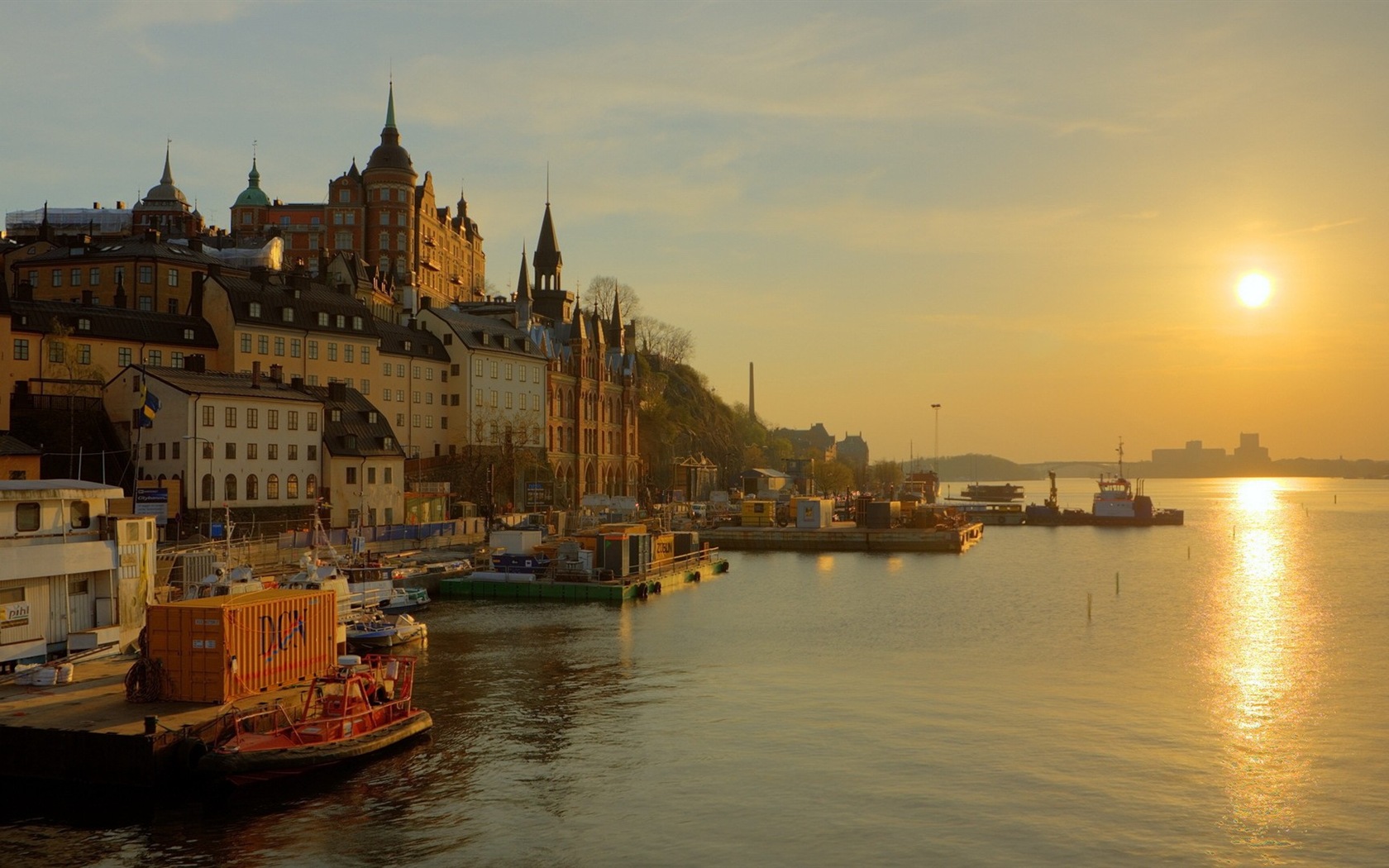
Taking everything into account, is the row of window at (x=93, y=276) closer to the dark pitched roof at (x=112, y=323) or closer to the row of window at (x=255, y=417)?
the dark pitched roof at (x=112, y=323)

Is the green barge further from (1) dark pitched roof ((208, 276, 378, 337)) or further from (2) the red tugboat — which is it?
(2) the red tugboat

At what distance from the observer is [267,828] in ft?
106

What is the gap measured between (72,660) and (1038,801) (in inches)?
1307

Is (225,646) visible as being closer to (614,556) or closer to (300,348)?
(614,556)

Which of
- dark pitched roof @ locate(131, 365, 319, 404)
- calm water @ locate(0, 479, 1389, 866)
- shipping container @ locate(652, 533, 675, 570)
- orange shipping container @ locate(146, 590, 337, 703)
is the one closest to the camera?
calm water @ locate(0, 479, 1389, 866)

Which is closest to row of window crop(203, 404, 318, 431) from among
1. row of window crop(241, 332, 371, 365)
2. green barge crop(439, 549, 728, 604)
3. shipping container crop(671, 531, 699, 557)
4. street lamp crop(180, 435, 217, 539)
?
street lamp crop(180, 435, 217, 539)

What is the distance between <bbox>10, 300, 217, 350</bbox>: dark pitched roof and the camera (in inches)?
3487

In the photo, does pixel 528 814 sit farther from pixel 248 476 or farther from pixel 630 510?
pixel 630 510

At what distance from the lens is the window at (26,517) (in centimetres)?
4431

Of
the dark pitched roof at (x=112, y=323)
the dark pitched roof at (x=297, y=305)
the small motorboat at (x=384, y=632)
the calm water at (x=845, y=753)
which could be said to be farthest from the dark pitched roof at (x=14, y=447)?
the small motorboat at (x=384, y=632)

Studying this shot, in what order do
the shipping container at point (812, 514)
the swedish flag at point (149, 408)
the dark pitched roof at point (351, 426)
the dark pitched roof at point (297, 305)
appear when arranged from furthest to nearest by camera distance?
A: 1. the shipping container at point (812, 514)
2. the dark pitched roof at point (297, 305)
3. the dark pitched roof at point (351, 426)
4. the swedish flag at point (149, 408)

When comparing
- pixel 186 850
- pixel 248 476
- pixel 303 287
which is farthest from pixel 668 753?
pixel 303 287

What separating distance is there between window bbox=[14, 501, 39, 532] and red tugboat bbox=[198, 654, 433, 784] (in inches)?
540

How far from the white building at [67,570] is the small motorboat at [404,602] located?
63.8 ft
